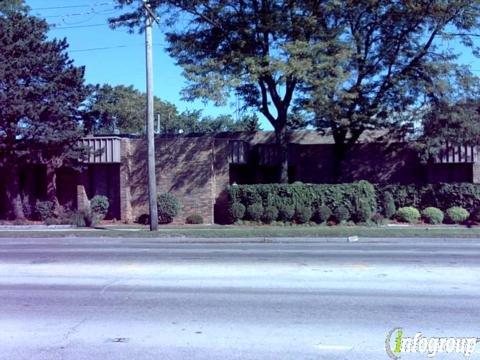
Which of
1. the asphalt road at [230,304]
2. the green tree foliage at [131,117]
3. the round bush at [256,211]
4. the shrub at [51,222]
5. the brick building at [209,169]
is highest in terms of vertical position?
the green tree foliage at [131,117]

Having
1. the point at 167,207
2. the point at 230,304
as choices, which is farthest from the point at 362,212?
the point at 230,304

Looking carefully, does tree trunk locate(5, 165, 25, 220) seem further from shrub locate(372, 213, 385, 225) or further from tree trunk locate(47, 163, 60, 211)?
shrub locate(372, 213, 385, 225)

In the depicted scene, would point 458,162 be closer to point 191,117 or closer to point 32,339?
point 32,339

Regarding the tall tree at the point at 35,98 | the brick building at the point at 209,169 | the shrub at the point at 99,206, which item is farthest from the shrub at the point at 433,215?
the tall tree at the point at 35,98

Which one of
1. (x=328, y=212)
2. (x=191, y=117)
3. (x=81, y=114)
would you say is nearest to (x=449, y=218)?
(x=328, y=212)

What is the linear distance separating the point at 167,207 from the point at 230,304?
1726cm

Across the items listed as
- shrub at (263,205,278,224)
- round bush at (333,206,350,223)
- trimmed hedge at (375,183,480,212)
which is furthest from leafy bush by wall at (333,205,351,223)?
shrub at (263,205,278,224)

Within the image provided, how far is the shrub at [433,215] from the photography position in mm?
24391

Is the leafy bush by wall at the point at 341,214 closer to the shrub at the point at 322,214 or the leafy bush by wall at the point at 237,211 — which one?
the shrub at the point at 322,214

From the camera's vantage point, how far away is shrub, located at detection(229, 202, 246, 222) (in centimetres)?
2434

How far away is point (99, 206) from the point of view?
2562 cm

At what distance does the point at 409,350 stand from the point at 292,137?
84.5 ft

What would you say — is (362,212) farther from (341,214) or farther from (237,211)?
(237,211)

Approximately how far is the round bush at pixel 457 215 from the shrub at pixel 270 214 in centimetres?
796
